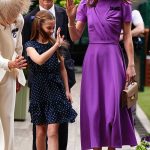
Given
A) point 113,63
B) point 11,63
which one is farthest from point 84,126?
point 11,63

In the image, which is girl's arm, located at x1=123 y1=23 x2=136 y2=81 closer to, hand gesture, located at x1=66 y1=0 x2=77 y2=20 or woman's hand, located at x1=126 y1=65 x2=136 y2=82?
woman's hand, located at x1=126 y1=65 x2=136 y2=82

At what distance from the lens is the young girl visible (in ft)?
19.2

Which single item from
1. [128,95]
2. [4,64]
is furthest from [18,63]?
[128,95]

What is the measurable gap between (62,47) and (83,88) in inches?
20.3

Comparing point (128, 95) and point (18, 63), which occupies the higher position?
point (18, 63)

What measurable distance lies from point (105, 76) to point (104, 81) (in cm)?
5

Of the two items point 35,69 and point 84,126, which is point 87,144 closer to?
point 84,126

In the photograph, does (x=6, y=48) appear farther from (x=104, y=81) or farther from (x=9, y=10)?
(x=104, y=81)

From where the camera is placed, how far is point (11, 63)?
16.5 ft

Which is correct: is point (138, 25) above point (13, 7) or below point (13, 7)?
below

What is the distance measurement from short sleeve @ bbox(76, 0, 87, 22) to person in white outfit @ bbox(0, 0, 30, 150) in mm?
611

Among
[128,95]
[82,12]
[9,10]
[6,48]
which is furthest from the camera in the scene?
[82,12]

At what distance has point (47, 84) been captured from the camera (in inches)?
231

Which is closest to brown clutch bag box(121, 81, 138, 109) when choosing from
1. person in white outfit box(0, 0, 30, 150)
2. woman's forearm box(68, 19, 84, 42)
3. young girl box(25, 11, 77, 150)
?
young girl box(25, 11, 77, 150)
